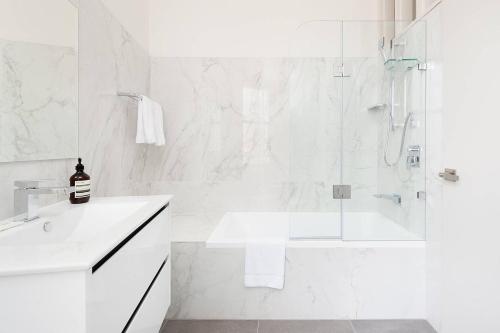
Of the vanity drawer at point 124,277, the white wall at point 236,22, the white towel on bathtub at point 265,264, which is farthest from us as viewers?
the white wall at point 236,22

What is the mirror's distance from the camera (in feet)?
3.93

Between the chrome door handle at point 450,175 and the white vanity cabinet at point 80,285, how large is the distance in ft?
5.33

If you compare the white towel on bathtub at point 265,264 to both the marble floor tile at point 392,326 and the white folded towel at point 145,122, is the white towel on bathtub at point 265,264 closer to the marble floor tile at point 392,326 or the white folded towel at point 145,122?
the marble floor tile at point 392,326

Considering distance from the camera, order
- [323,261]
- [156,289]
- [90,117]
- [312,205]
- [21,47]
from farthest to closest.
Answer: [312,205]
[323,261]
[90,117]
[156,289]
[21,47]

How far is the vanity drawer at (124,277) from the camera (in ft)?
2.62

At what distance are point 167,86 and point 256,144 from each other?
1.00 m

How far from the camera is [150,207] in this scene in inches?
53.6

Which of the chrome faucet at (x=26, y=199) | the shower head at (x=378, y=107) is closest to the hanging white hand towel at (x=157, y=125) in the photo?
the chrome faucet at (x=26, y=199)

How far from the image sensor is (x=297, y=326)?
6.79 feet

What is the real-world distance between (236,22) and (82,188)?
223 centimetres

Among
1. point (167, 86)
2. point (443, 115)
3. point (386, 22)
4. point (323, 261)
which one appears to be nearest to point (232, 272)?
point (323, 261)

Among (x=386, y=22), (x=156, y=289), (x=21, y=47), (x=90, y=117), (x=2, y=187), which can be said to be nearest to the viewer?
(x=2, y=187)

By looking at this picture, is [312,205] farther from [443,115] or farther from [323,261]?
[443,115]

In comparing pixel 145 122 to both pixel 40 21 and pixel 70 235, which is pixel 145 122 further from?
pixel 70 235
